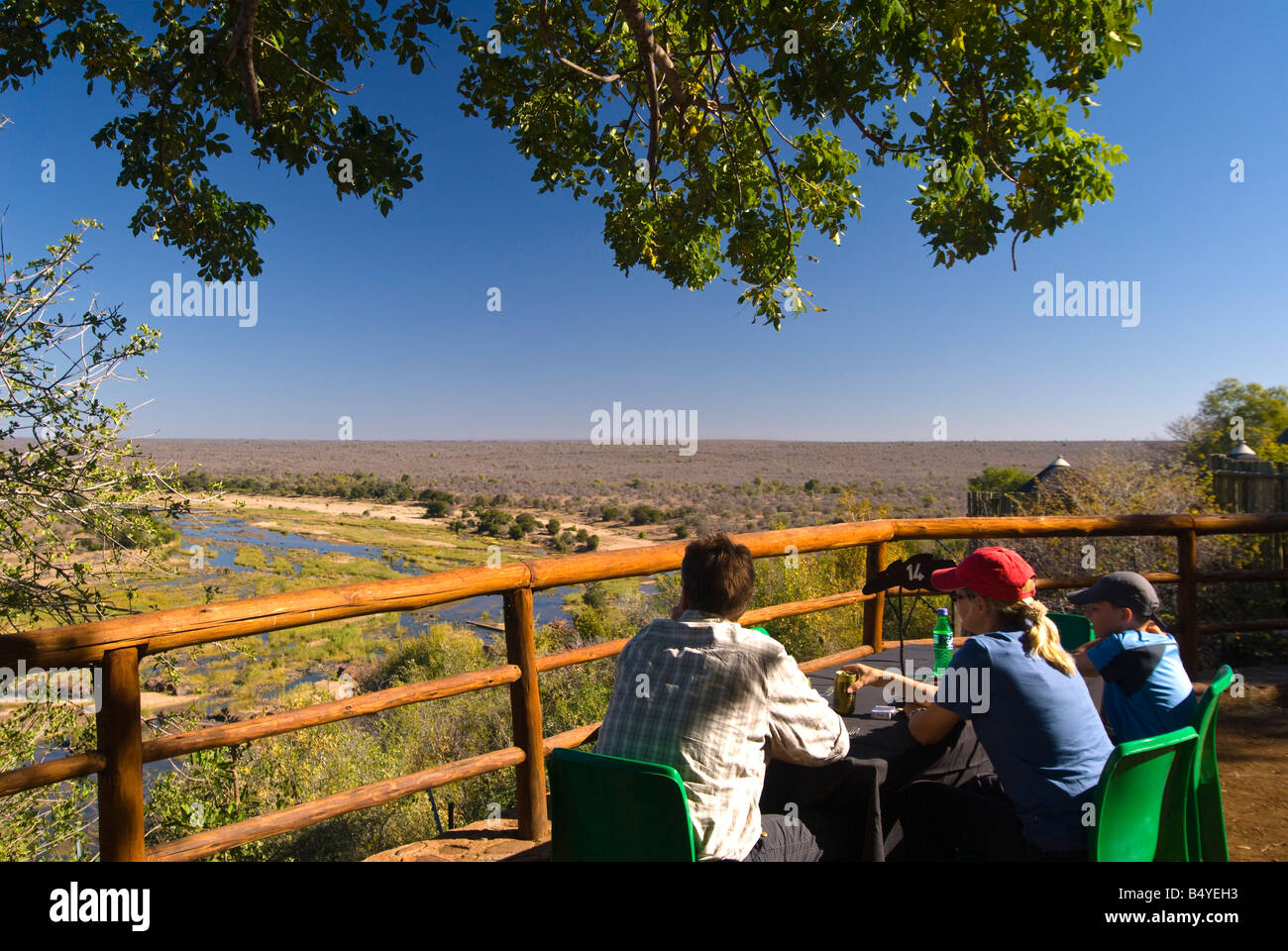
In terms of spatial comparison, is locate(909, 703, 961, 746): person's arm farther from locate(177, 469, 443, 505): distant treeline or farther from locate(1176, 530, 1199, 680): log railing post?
locate(177, 469, 443, 505): distant treeline

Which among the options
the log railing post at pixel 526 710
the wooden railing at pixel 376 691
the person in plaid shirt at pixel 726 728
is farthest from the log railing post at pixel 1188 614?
the log railing post at pixel 526 710

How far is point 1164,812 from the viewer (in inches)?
76.0

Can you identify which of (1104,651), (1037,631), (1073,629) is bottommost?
(1073,629)

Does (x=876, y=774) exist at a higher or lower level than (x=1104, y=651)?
lower

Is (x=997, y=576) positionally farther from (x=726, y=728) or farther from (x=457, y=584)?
(x=457, y=584)

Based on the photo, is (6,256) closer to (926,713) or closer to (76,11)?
(76,11)

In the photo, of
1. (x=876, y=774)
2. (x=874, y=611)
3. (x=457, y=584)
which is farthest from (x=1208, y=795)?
(x=457, y=584)

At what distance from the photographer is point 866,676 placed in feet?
7.89

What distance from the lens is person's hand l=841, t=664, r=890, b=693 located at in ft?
7.70

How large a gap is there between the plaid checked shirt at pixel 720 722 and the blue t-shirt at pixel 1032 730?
0.38 m

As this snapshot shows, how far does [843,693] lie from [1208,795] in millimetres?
1030

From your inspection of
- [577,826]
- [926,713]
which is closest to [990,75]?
[926,713]

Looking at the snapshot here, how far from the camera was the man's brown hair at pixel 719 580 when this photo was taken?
2.04 m

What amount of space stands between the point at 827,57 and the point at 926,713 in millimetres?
4022
